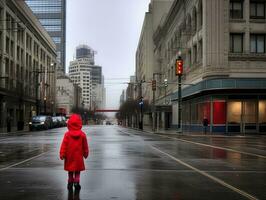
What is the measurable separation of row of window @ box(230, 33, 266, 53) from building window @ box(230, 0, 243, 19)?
1.90 metres

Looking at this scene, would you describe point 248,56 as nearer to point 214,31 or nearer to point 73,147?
point 214,31

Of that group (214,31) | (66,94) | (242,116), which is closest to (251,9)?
(214,31)

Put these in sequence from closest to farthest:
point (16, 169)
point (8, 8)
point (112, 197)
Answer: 1. point (112, 197)
2. point (16, 169)
3. point (8, 8)

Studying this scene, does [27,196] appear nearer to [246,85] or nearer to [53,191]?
[53,191]

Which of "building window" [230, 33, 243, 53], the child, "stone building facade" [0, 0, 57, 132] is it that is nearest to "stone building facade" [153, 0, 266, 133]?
"building window" [230, 33, 243, 53]

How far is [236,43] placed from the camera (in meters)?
50.4

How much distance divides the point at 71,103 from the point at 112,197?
6672 inches

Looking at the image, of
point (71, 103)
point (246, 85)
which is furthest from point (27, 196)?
point (71, 103)

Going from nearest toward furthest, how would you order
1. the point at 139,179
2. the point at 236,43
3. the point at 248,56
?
1. the point at 139,179
2. the point at 248,56
3. the point at 236,43

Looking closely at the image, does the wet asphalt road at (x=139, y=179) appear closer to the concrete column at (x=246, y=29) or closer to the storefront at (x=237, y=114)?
the storefront at (x=237, y=114)

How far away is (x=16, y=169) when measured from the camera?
13.9m

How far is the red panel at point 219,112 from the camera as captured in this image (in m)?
49.9

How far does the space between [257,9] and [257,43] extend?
3.64 m

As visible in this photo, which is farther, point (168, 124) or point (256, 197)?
point (168, 124)
